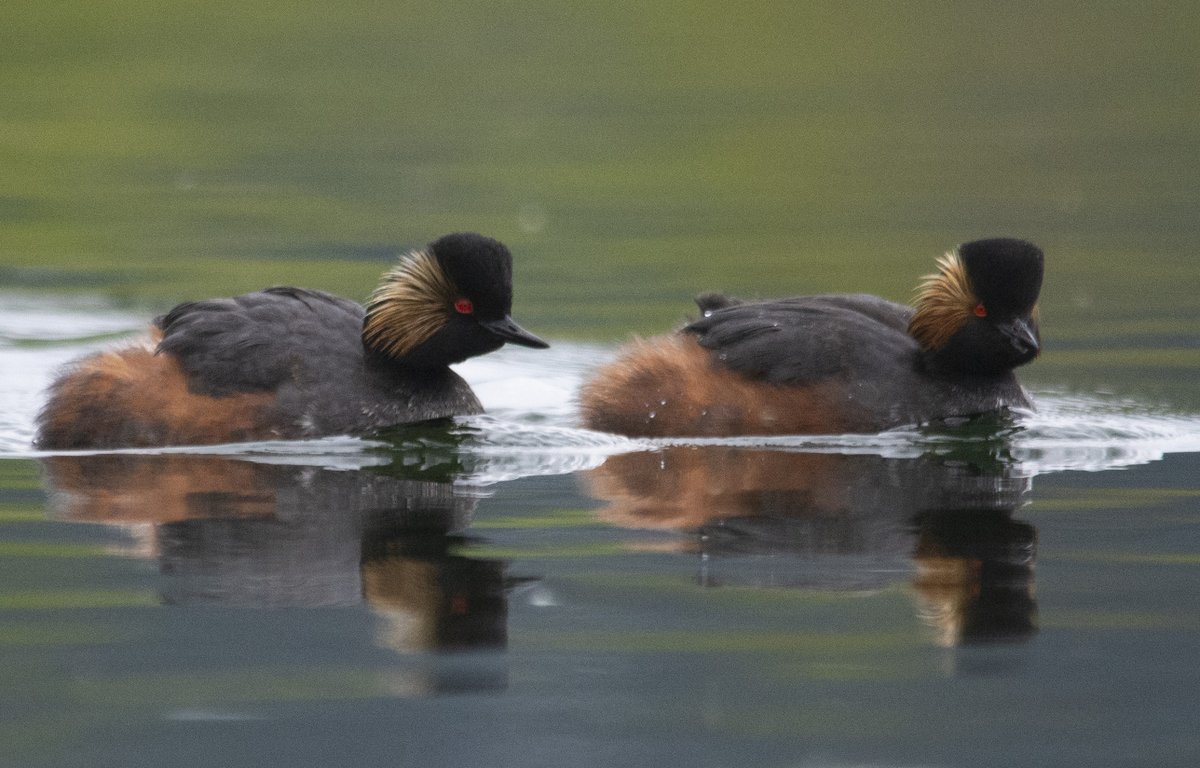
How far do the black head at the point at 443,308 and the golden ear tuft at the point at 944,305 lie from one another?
2.00 m

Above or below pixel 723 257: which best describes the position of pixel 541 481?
below

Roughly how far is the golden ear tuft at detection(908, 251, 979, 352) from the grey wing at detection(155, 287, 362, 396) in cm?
284

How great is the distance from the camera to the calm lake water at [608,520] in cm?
541

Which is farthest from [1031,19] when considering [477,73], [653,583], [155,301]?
[653,583]

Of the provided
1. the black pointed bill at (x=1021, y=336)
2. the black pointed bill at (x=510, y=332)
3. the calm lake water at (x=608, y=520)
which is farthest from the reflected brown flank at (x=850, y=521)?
the black pointed bill at (x=1021, y=336)

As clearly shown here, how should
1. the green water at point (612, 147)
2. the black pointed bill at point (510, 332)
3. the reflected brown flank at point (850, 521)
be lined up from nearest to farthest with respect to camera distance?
the reflected brown flank at point (850, 521) < the black pointed bill at point (510, 332) < the green water at point (612, 147)

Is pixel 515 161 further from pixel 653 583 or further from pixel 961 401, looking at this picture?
pixel 653 583

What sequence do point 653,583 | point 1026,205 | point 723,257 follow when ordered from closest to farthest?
point 653,583
point 723,257
point 1026,205

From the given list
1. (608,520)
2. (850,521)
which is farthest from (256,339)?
(850,521)

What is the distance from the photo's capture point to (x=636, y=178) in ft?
68.5

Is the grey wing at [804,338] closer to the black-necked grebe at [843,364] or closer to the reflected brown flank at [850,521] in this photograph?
the black-necked grebe at [843,364]

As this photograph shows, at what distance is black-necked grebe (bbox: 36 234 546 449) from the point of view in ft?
30.3

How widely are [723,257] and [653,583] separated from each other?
370 inches

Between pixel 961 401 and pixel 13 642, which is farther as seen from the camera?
pixel 961 401
